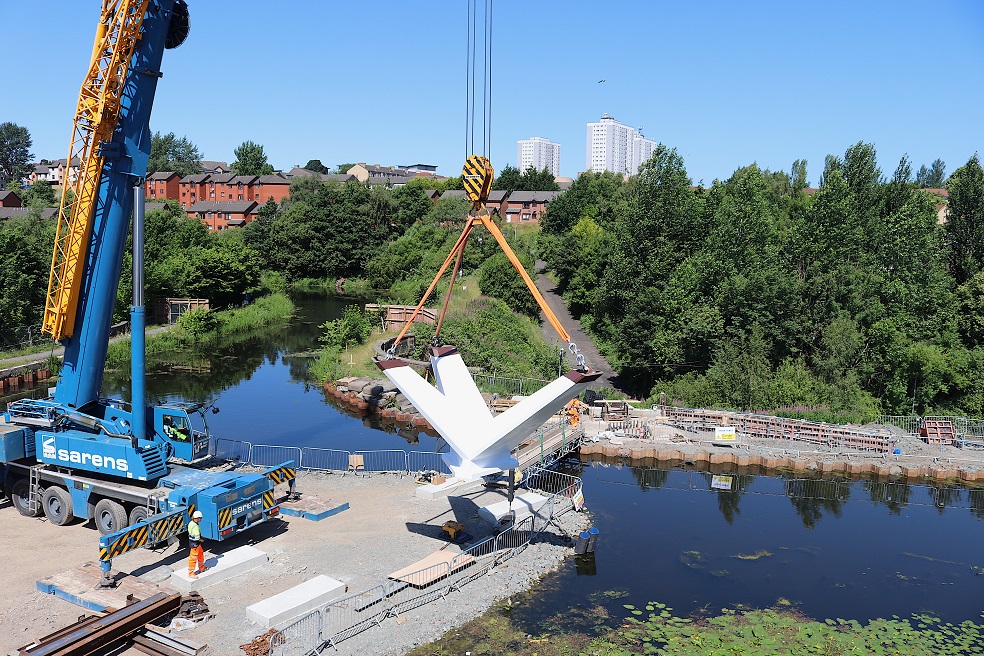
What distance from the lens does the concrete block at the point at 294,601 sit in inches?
631

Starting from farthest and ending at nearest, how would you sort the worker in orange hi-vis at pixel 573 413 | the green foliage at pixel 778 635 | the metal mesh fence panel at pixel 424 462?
the worker in orange hi-vis at pixel 573 413 < the metal mesh fence panel at pixel 424 462 < the green foliage at pixel 778 635

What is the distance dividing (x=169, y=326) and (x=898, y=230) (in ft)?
153

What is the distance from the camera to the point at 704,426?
33.4m

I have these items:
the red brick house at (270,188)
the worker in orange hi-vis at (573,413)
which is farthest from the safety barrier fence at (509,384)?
the red brick house at (270,188)

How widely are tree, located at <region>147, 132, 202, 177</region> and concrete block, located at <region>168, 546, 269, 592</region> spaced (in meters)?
116

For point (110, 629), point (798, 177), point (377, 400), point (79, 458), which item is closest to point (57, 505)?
point (79, 458)

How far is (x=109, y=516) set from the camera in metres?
20.1

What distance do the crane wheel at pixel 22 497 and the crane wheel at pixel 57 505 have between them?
63 centimetres

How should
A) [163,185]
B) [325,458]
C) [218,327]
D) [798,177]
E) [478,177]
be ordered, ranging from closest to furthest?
[478,177] → [325,458] → [218,327] → [798,177] → [163,185]

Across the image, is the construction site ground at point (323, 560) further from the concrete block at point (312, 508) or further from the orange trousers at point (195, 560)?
the orange trousers at point (195, 560)

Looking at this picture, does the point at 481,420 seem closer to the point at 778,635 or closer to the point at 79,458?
the point at 778,635

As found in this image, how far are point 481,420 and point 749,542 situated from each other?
902cm

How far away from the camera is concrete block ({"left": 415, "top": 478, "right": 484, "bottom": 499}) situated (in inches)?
945

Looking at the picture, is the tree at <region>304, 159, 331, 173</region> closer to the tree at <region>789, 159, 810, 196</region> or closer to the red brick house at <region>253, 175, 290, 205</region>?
the red brick house at <region>253, 175, 290, 205</region>
